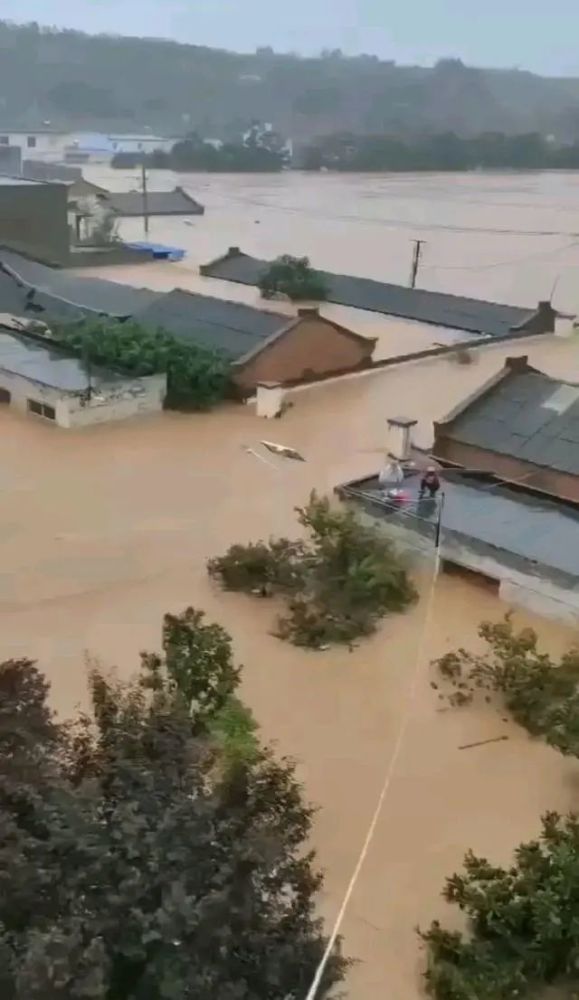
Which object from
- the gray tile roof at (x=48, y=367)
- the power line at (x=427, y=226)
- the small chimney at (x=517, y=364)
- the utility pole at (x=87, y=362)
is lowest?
the power line at (x=427, y=226)

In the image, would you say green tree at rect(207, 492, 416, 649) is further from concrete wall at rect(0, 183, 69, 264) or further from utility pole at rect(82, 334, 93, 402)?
concrete wall at rect(0, 183, 69, 264)

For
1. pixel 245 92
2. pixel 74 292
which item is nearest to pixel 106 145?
pixel 245 92

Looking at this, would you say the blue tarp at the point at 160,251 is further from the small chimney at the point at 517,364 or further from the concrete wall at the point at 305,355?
the small chimney at the point at 517,364

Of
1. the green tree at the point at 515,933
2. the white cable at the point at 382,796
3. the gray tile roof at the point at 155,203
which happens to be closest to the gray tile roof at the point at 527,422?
the white cable at the point at 382,796

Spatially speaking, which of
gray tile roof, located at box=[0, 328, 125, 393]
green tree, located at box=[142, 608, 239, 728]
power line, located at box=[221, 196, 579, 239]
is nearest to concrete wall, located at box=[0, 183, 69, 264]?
gray tile roof, located at box=[0, 328, 125, 393]

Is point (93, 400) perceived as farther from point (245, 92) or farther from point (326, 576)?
point (245, 92)

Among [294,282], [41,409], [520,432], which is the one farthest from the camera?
[294,282]

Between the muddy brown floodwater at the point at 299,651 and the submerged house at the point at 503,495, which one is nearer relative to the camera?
the muddy brown floodwater at the point at 299,651

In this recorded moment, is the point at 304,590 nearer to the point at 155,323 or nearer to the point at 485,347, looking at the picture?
the point at 155,323
